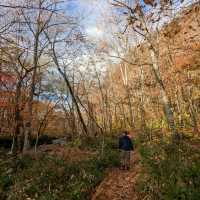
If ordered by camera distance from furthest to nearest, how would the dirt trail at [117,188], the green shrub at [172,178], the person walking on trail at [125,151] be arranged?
the person walking on trail at [125,151], the dirt trail at [117,188], the green shrub at [172,178]

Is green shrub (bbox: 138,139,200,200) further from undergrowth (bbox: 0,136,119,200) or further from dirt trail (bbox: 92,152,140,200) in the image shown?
→ undergrowth (bbox: 0,136,119,200)

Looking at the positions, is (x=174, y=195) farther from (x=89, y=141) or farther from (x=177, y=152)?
(x=89, y=141)

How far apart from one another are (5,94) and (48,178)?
1059 cm

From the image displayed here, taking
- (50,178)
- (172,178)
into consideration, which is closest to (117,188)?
(172,178)

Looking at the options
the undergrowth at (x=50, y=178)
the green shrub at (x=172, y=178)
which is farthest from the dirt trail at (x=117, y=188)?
the green shrub at (x=172, y=178)

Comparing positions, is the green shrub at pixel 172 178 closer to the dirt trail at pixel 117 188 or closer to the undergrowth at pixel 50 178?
the dirt trail at pixel 117 188

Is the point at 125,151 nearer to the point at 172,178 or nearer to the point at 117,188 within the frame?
the point at 117,188

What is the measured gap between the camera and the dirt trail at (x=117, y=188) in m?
7.44

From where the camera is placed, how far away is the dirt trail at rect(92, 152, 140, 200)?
24.4 feet

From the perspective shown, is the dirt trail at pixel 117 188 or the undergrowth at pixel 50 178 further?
the undergrowth at pixel 50 178

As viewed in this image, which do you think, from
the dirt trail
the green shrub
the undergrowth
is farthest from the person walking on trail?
the green shrub

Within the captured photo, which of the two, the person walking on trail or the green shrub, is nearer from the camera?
the green shrub

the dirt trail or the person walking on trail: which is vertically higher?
the person walking on trail

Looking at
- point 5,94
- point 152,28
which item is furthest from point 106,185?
point 5,94
